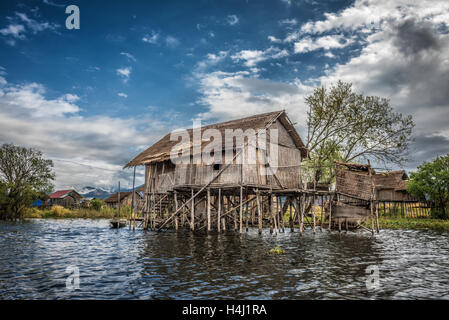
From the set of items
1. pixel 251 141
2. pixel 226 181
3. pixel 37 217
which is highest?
pixel 251 141

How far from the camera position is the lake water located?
7129mm

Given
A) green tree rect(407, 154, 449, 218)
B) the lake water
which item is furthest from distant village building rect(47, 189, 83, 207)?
green tree rect(407, 154, 449, 218)

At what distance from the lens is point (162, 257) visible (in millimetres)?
11734

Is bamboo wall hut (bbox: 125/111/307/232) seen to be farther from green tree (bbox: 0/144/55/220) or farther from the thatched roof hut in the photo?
green tree (bbox: 0/144/55/220)

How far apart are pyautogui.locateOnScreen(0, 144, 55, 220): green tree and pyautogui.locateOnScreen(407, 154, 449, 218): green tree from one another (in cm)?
4424

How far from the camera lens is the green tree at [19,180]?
37.5 m

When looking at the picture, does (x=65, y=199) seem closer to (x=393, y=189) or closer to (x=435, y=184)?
(x=393, y=189)

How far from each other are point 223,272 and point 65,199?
64.5 metres

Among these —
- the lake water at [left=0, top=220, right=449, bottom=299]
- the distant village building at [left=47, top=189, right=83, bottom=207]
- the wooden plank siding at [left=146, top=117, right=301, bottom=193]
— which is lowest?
the lake water at [left=0, top=220, right=449, bottom=299]

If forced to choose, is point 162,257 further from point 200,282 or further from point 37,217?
point 37,217

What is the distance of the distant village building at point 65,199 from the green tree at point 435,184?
59111mm

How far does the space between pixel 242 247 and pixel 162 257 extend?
Answer: 13.5ft

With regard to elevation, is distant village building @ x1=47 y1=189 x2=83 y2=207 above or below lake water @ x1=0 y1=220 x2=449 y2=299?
above
